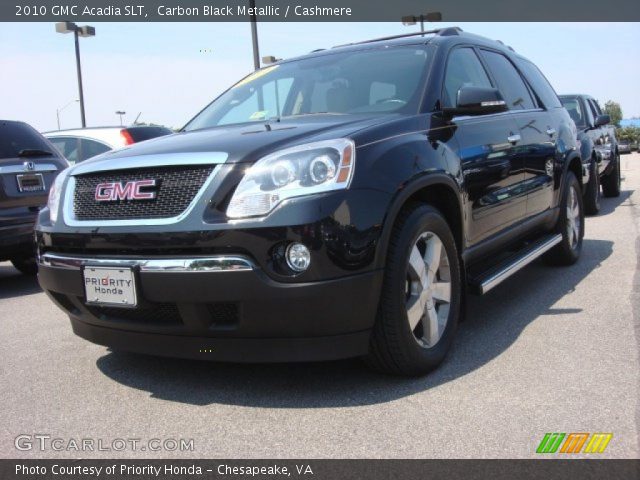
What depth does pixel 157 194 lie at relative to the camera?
2.91 meters

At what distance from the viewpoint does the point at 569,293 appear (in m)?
4.86

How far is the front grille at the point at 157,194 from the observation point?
2846 mm

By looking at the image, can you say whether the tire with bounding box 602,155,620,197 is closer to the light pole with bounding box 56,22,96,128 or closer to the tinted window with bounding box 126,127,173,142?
the tinted window with bounding box 126,127,173,142

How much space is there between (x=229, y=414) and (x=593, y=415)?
1.52 metres

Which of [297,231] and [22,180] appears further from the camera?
[22,180]

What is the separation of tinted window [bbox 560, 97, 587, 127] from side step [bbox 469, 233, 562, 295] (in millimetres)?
6035

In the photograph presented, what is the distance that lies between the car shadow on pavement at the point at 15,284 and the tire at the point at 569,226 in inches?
183

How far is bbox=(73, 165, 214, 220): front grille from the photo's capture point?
2846mm

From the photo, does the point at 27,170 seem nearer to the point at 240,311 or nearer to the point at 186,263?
the point at 186,263

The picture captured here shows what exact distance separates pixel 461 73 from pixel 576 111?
748 centimetres

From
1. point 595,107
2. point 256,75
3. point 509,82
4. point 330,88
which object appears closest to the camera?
point 330,88
